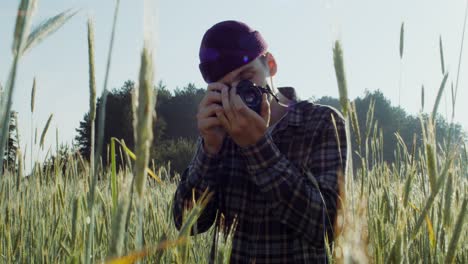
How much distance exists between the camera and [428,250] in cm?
92

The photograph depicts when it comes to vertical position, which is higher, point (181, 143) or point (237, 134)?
point (181, 143)

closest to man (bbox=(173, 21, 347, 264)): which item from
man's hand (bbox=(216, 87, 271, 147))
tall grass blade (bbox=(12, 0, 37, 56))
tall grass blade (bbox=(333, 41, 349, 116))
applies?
man's hand (bbox=(216, 87, 271, 147))

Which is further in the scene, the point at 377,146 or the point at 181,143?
the point at 181,143

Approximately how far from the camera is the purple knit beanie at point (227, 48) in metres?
1.47

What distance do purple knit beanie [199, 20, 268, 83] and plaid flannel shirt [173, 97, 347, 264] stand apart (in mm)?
230

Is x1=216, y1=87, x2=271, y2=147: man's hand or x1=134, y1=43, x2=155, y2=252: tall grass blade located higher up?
x1=216, y1=87, x2=271, y2=147: man's hand

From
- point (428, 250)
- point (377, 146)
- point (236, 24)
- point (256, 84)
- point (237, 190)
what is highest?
point (236, 24)

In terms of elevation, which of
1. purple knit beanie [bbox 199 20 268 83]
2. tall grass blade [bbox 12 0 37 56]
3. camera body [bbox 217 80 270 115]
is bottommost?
tall grass blade [bbox 12 0 37 56]

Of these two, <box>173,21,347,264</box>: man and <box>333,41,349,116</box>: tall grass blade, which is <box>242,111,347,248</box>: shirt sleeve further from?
<box>333,41,349,116</box>: tall grass blade

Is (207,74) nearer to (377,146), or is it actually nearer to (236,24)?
(236,24)

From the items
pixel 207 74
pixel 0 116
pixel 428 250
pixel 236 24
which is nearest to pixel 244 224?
pixel 207 74

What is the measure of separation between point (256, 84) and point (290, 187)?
0.34m

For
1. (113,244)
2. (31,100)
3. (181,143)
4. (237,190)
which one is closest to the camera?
(113,244)

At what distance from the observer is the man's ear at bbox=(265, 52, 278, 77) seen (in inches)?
67.6
